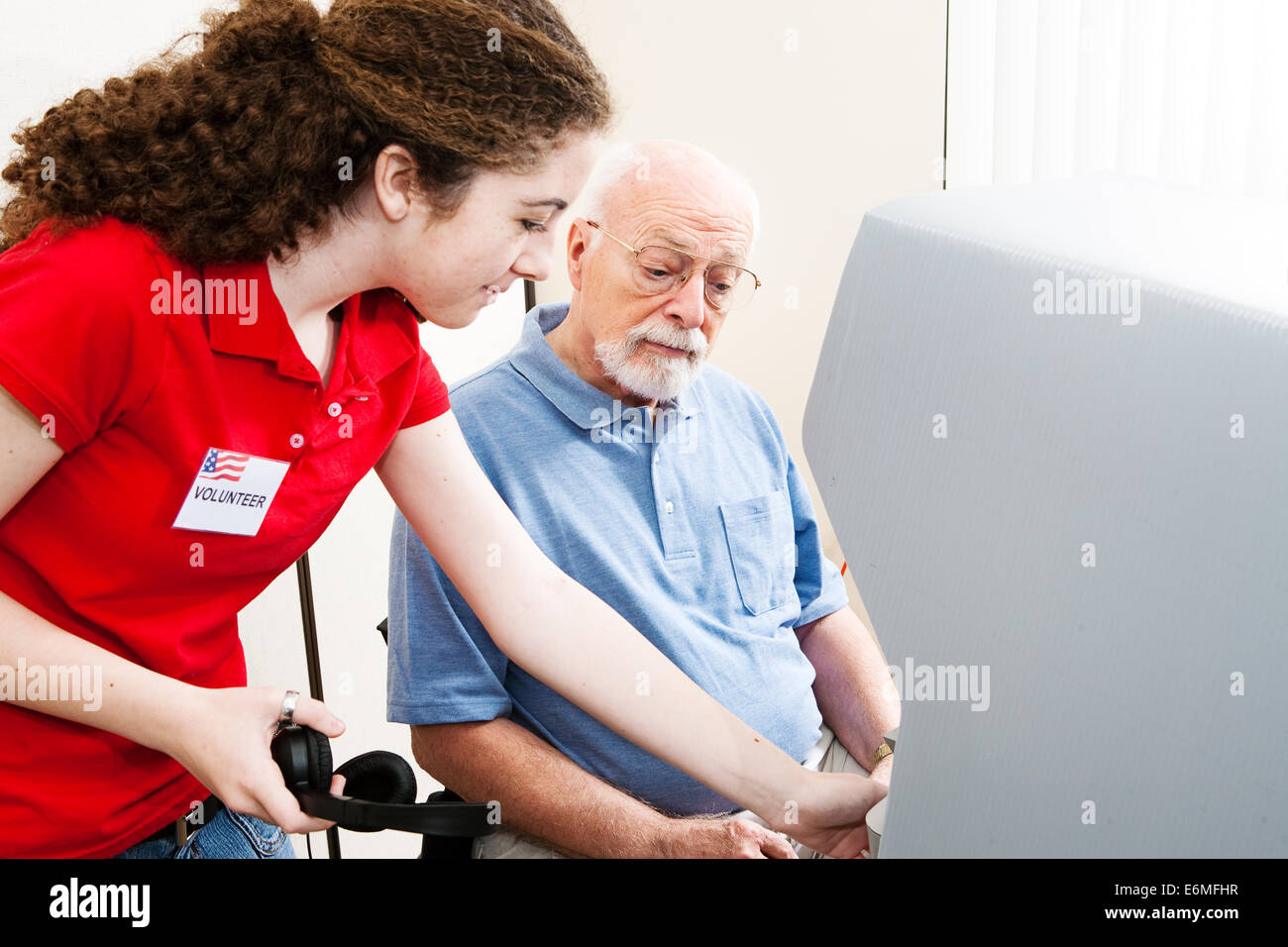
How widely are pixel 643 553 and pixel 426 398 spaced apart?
0.42 metres

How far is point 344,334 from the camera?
0.92 m

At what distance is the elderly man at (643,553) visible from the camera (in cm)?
119

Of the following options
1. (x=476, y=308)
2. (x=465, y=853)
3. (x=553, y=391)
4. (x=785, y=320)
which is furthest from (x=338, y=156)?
(x=785, y=320)

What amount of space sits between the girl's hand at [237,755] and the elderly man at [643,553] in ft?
1.30

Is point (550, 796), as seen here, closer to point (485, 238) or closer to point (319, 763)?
point (319, 763)

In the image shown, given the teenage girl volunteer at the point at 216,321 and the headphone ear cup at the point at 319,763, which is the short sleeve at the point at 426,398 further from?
the headphone ear cup at the point at 319,763

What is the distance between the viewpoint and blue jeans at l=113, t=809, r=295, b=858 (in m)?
0.89

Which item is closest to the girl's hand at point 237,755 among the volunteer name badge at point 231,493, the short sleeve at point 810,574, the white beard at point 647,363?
the volunteer name badge at point 231,493

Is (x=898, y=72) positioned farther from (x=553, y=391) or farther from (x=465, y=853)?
(x=465, y=853)

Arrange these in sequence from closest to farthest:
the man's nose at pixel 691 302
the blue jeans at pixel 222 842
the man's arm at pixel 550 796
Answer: the blue jeans at pixel 222 842, the man's arm at pixel 550 796, the man's nose at pixel 691 302

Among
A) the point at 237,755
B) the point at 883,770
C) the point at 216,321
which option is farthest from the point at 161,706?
the point at 883,770

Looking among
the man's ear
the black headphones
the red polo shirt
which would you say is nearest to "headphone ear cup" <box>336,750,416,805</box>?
the black headphones

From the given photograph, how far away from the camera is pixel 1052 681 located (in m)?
0.51

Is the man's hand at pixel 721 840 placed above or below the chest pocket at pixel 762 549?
below
